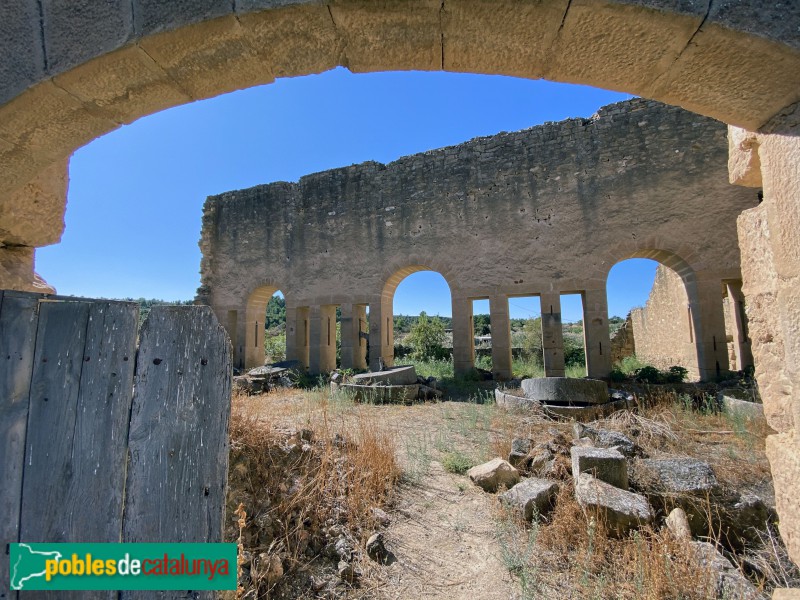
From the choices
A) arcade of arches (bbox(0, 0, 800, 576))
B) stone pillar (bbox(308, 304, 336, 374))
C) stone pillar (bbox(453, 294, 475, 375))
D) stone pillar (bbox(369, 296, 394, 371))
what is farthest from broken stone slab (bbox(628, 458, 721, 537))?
stone pillar (bbox(308, 304, 336, 374))

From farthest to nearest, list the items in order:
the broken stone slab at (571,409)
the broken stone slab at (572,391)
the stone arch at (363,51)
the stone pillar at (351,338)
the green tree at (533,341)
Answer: the green tree at (533,341) < the stone pillar at (351,338) < the broken stone slab at (572,391) < the broken stone slab at (571,409) < the stone arch at (363,51)

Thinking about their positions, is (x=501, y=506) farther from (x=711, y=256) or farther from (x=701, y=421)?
(x=711, y=256)

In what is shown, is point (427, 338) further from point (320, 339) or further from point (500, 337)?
point (500, 337)

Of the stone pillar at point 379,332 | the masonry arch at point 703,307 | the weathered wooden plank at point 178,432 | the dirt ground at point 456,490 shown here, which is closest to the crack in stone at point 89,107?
the weathered wooden plank at point 178,432

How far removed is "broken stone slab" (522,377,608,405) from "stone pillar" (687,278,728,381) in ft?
11.1

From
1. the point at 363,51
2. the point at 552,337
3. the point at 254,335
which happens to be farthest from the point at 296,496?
the point at 254,335

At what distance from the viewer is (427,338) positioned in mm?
15008

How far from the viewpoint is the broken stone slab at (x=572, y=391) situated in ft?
20.3

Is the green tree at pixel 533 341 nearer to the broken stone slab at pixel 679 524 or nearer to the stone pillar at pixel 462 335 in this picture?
the stone pillar at pixel 462 335

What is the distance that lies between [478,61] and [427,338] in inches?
542

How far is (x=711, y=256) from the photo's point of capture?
7.97 metres

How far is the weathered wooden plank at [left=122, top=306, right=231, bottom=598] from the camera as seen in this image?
4.27 ft

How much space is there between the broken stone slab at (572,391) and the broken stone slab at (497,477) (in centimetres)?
298

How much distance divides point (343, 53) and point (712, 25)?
1.22 m
